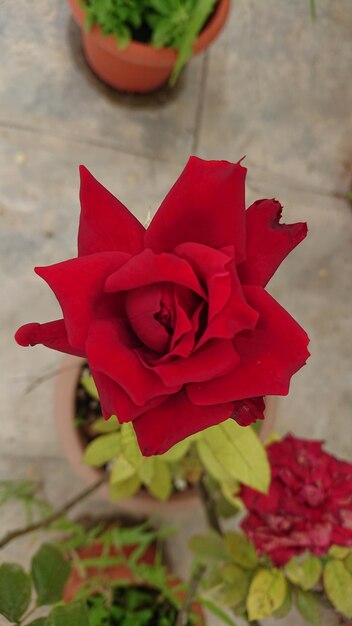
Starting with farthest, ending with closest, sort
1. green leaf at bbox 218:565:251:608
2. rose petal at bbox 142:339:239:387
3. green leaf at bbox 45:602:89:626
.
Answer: green leaf at bbox 218:565:251:608 < green leaf at bbox 45:602:89:626 < rose petal at bbox 142:339:239:387

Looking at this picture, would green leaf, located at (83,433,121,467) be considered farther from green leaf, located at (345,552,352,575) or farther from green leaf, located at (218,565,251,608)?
green leaf, located at (345,552,352,575)

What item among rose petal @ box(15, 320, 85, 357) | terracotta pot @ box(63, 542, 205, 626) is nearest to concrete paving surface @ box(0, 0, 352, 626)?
terracotta pot @ box(63, 542, 205, 626)

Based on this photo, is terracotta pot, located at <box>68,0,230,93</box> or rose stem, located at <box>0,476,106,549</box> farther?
terracotta pot, located at <box>68,0,230,93</box>

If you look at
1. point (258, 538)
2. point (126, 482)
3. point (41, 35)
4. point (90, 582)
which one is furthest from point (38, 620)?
point (41, 35)

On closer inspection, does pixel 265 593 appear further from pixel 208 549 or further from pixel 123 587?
pixel 123 587

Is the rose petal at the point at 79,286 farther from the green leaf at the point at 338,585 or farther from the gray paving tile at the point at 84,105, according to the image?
the gray paving tile at the point at 84,105

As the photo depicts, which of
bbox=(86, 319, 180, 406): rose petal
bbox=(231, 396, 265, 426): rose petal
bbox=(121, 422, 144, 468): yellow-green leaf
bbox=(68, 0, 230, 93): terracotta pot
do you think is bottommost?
bbox=(121, 422, 144, 468): yellow-green leaf
